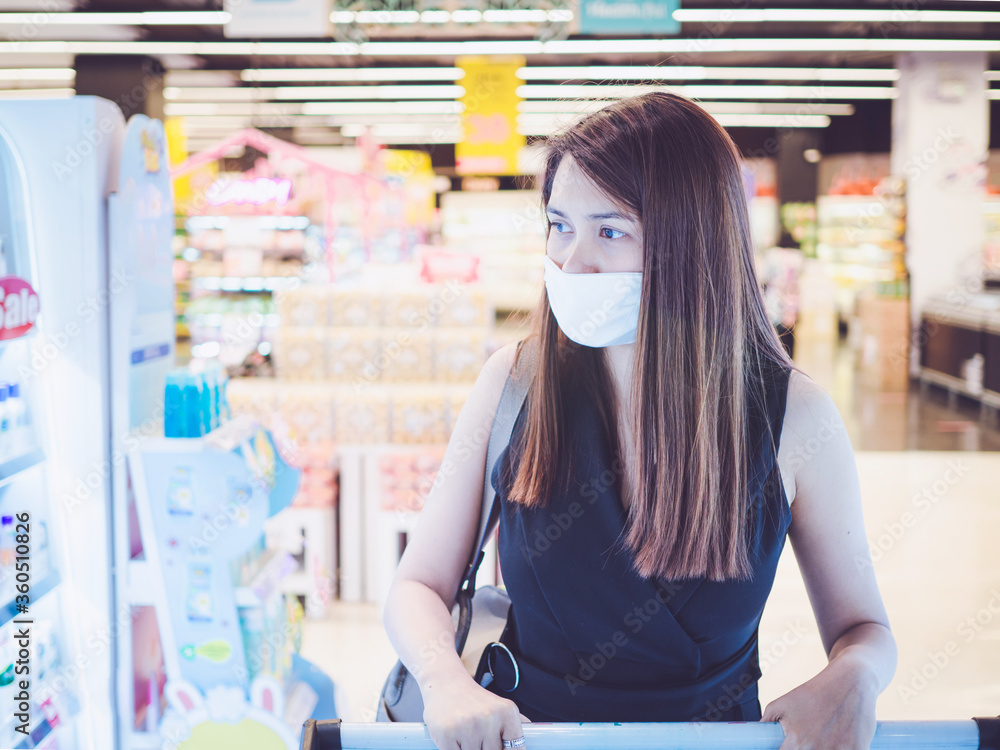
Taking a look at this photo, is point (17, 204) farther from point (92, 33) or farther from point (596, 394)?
point (92, 33)

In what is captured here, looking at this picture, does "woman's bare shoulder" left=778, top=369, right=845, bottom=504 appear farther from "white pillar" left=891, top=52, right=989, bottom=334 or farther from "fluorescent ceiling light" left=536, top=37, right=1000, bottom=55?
"white pillar" left=891, top=52, right=989, bottom=334

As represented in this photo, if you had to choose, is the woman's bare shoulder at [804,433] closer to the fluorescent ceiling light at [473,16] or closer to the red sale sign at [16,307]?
the red sale sign at [16,307]

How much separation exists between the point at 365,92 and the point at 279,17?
27.1 feet

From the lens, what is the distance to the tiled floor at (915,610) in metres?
3.36

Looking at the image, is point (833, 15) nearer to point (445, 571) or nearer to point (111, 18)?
point (111, 18)

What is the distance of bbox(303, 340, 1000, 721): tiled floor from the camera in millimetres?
3363

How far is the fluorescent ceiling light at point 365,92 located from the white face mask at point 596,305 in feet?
41.4

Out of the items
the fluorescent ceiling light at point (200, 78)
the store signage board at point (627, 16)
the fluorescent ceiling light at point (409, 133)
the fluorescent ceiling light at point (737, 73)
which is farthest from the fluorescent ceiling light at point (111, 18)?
the fluorescent ceiling light at point (409, 133)

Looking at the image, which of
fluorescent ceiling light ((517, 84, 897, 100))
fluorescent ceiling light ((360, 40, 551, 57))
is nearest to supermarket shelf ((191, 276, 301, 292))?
fluorescent ceiling light ((360, 40, 551, 57))

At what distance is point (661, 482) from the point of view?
1.18 meters

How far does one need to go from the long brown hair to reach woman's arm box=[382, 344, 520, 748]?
0.32ft

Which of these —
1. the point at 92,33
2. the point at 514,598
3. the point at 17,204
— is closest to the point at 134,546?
the point at 17,204

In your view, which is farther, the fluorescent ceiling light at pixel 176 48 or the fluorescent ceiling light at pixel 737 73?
the fluorescent ceiling light at pixel 737 73

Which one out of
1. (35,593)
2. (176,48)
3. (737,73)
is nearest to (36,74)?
(176,48)
